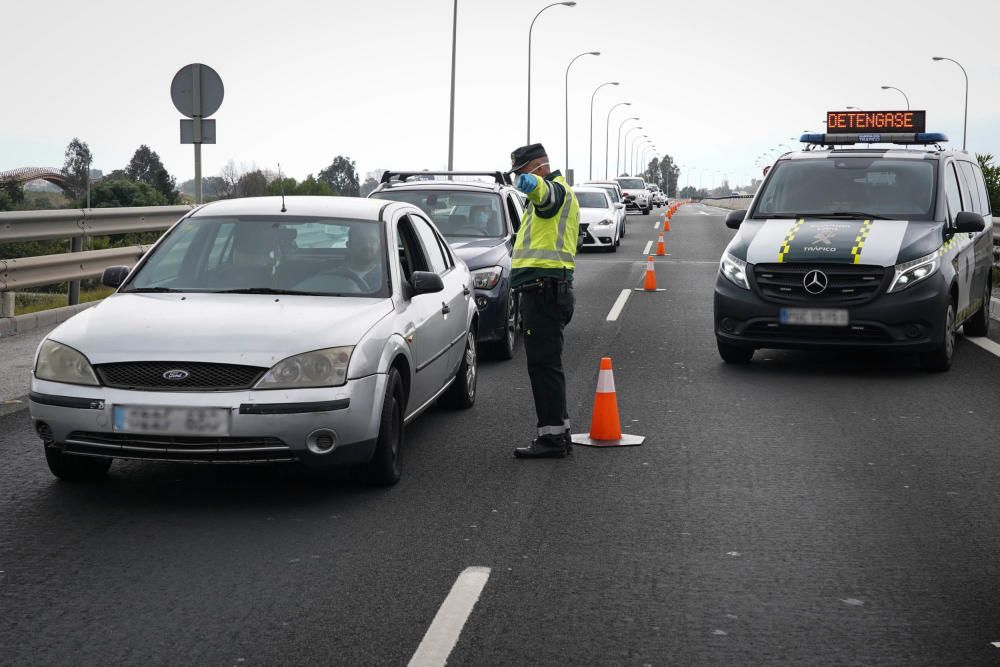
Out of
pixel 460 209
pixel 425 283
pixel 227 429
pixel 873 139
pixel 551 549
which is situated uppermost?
pixel 873 139

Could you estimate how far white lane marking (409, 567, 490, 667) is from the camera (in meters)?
4.18

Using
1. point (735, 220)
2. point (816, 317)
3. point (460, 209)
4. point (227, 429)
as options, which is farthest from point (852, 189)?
point (227, 429)

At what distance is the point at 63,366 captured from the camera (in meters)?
6.17

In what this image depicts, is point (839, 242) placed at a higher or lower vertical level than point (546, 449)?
→ higher

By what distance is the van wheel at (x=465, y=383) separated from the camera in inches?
351

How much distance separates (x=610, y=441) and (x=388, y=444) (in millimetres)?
1813

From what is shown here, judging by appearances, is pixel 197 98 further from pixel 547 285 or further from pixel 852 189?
pixel 547 285

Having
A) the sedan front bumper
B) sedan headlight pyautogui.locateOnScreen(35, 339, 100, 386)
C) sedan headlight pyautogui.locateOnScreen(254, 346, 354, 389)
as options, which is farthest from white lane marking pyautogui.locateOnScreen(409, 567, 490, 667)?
sedan headlight pyautogui.locateOnScreen(35, 339, 100, 386)

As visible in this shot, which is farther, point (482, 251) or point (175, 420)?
point (482, 251)

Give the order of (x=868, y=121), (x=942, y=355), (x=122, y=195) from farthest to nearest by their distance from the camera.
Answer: (x=122, y=195), (x=868, y=121), (x=942, y=355)

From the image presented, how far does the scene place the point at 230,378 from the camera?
6.01m

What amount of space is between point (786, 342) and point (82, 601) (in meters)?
7.26

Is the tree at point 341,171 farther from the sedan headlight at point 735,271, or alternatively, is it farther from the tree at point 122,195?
the sedan headlight at point 735,271

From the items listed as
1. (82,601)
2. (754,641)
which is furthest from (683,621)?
(82,601)
